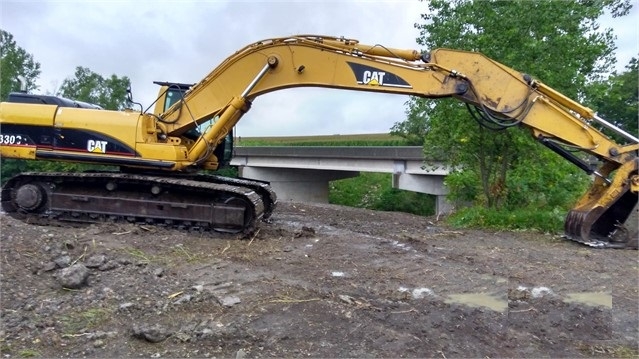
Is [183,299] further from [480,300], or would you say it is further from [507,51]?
[507,51]

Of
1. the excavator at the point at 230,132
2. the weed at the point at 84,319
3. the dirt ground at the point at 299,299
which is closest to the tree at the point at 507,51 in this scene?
the excavator at the point at 230,132

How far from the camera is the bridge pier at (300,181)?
106 feet

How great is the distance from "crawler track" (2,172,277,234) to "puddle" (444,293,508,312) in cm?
385

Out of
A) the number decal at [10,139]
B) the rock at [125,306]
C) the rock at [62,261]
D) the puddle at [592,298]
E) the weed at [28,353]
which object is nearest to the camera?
the weed at [28,353]

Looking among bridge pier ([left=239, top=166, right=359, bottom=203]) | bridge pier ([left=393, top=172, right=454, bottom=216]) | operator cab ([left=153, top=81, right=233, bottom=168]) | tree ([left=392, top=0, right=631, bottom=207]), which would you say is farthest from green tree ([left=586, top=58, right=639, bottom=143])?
operator cab ([left=153, top=81, right=233, bottom=168])

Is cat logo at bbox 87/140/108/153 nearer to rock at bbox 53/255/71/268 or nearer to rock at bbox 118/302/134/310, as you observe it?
rock at bbox 53/255/71/268

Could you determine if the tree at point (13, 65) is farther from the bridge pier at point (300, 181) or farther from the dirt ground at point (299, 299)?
the dirt ground at point (299, 299)

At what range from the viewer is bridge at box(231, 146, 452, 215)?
24.3 metres

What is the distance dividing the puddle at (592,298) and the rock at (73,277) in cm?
446

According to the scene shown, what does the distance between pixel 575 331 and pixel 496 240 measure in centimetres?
481

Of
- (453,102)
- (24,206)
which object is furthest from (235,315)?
(453,102)

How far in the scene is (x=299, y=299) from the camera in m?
5.53

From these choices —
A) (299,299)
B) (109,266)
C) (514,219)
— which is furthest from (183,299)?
(514,219)

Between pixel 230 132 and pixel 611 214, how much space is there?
5.89 m
